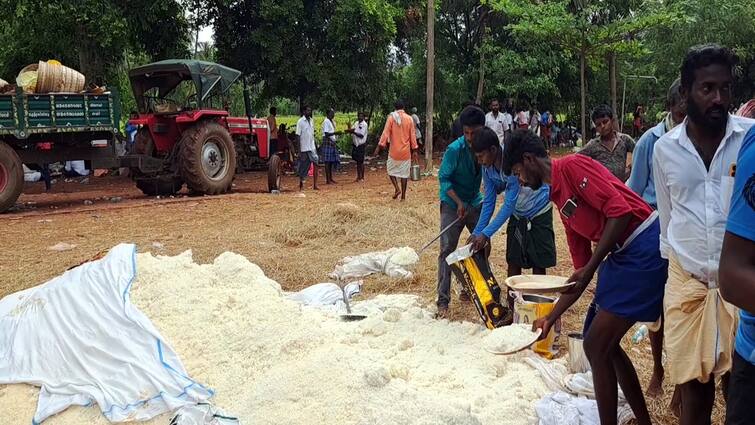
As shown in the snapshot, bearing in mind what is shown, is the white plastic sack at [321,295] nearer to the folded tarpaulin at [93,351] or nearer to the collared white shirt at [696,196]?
the folded tarpaulin at [93,351]

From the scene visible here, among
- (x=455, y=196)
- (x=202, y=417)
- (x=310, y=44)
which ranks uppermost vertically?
(x=310, y=44)

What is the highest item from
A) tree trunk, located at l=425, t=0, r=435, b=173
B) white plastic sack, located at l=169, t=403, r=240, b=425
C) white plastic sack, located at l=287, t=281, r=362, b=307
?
tree trunk, located at l=425, t=0, r=435, b=173

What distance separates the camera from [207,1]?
16.5 m

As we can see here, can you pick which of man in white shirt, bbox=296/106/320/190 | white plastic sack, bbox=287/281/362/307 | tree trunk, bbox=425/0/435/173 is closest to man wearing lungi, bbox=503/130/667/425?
white plastic sack, bbox=287/281/362/307

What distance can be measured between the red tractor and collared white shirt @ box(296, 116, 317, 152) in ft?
2.02

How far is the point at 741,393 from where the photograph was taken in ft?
5.73

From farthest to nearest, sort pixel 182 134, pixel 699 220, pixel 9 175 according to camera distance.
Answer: pixel 182 134, pixel 9 175, pixel 699 220

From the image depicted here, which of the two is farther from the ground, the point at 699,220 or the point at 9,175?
the point at 699,220

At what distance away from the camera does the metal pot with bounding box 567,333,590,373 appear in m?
3.69

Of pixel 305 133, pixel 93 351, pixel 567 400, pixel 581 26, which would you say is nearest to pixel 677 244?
pixel 567 400

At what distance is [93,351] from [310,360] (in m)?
1.24

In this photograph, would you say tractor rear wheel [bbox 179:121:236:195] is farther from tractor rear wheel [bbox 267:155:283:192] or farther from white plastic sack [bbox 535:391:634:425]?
white plastic sack [bbox 535:391:634:425]

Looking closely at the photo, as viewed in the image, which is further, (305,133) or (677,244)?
(305,133)

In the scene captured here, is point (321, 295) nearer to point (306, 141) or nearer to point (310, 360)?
point (310, 360)
